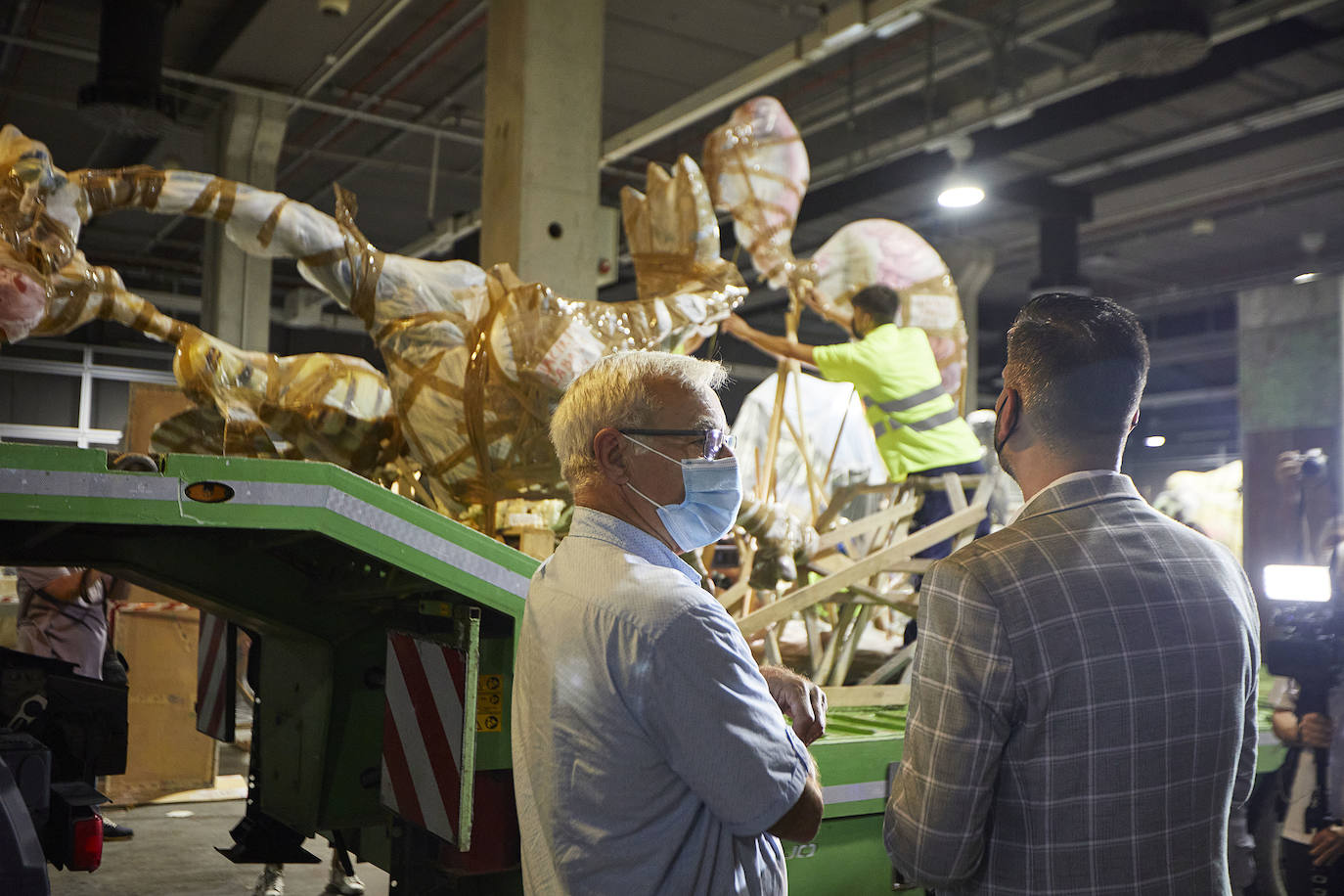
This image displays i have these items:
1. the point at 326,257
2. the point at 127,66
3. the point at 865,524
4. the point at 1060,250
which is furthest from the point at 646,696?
the point at 1060,250

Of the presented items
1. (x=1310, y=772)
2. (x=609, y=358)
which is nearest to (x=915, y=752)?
(x=609, y=358)

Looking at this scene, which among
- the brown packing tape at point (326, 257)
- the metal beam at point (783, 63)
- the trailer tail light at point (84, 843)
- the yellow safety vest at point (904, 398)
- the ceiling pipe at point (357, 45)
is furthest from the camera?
the ceiling pipe at point (357, 45)

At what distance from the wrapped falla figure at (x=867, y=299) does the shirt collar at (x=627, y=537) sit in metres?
2.87

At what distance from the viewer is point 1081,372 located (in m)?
1.77

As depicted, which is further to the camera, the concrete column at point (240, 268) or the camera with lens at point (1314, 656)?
the concrete column at point (240, 268)

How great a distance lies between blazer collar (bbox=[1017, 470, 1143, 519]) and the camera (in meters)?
1.77

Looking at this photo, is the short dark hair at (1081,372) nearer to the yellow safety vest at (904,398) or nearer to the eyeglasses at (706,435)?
the eyeglasses at (706,435)

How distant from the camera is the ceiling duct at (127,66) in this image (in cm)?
806

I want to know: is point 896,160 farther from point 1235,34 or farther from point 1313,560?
point 1313,560

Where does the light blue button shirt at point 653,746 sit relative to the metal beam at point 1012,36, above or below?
below

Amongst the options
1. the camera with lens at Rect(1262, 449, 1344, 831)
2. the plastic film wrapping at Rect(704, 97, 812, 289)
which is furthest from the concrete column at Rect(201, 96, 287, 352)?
the camera with lens at Rect(1262, 449, 1344, 831)

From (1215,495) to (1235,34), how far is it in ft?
12.0

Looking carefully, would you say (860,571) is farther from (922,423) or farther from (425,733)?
(425,733)

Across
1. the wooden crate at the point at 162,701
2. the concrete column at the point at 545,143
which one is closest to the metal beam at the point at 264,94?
the concrete column at the point at 545,143
